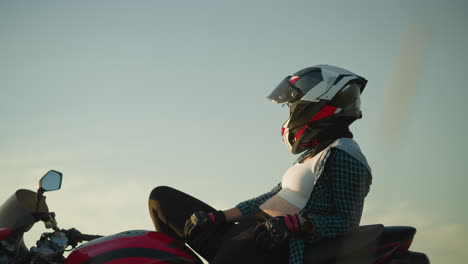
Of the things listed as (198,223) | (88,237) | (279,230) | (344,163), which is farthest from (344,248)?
(88,237)

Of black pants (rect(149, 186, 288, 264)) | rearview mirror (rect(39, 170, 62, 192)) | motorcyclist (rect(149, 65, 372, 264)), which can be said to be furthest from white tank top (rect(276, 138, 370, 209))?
rearview mirror (rect(39, 170, 62, 192))

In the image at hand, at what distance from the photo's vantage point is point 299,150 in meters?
4.72

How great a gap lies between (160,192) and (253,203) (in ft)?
3.19

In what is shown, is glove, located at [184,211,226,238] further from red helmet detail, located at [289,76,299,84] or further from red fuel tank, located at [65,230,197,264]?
red helmet detail, located at [289,76,299,84]

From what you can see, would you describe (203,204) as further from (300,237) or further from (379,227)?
(379,227)

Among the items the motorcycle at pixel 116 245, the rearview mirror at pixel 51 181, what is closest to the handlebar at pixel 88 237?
the motorcycle at pixel 116 245

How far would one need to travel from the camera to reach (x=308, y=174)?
4070 mm

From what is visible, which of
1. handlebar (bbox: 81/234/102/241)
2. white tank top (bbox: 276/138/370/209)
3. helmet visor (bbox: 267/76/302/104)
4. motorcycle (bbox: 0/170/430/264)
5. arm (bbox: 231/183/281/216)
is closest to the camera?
motorcycle (bbox: 0/170/430/264)

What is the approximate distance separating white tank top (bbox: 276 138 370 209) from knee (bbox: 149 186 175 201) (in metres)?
0.99

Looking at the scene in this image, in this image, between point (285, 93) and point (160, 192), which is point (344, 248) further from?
point (160, 192)

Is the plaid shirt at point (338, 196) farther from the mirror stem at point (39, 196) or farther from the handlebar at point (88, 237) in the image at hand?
the mirror stem at point (39, 196)

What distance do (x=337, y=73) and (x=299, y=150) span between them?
2.64ft

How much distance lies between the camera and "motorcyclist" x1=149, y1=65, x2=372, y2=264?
3662 millimetres

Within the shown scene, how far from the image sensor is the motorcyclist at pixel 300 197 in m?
3.66
